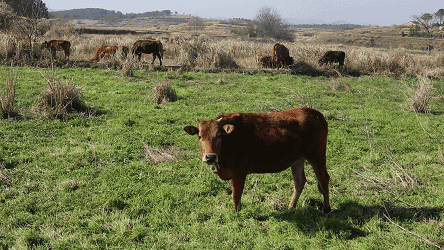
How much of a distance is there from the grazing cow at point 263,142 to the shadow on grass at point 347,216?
540 millimetres

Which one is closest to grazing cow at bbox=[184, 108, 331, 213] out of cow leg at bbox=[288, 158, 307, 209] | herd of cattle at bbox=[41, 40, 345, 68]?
cow leg at bbox=[288, 158, 307, 209]

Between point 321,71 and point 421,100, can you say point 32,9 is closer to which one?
point 321,71

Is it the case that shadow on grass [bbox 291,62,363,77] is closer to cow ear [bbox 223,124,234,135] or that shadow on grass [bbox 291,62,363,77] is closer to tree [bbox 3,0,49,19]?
tree [bbox 3,0,49,19]

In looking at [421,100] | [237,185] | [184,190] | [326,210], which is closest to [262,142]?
[237,185]

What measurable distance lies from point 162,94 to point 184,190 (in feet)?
19.8

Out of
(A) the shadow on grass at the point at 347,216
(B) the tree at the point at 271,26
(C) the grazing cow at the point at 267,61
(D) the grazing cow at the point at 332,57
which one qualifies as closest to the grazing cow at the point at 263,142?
(A) the shadow on grass at the point at 347,216

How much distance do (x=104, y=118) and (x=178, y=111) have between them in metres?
2.28

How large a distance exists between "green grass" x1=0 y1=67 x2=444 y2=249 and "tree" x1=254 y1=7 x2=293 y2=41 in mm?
51123

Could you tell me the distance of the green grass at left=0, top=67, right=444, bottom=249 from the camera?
4105mm

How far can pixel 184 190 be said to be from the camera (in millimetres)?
5406

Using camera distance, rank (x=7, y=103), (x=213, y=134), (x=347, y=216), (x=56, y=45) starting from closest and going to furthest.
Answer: (x=213, y=134) < (x=347, y=216) < (x=7, y=103) < (x=56, y=45)

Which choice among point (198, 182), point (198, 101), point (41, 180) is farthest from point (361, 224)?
point (198, 101)

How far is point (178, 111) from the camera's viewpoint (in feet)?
32.5

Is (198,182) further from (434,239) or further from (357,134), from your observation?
(357,134)
